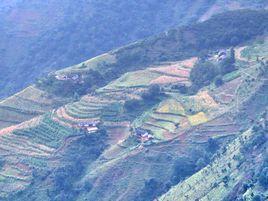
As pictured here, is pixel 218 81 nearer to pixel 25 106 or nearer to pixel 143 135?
pixel 143 135

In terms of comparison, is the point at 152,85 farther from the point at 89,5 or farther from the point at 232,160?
the point at 89,5

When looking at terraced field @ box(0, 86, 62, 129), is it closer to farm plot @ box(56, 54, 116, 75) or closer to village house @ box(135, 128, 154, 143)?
farm plot @ box(56, 54, 116, 75)

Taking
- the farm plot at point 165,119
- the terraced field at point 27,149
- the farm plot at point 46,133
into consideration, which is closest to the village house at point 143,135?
the farm plot at point 165,119

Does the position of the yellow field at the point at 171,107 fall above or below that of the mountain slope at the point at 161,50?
below

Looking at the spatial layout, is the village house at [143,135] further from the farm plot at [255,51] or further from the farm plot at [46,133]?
the farm plot at [255,51]

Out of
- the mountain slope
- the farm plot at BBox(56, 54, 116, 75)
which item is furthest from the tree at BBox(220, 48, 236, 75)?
the farm plot at BBox(56, 54, 116, 75)

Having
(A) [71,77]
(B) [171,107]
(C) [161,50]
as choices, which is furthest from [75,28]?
(B) [171,107]
